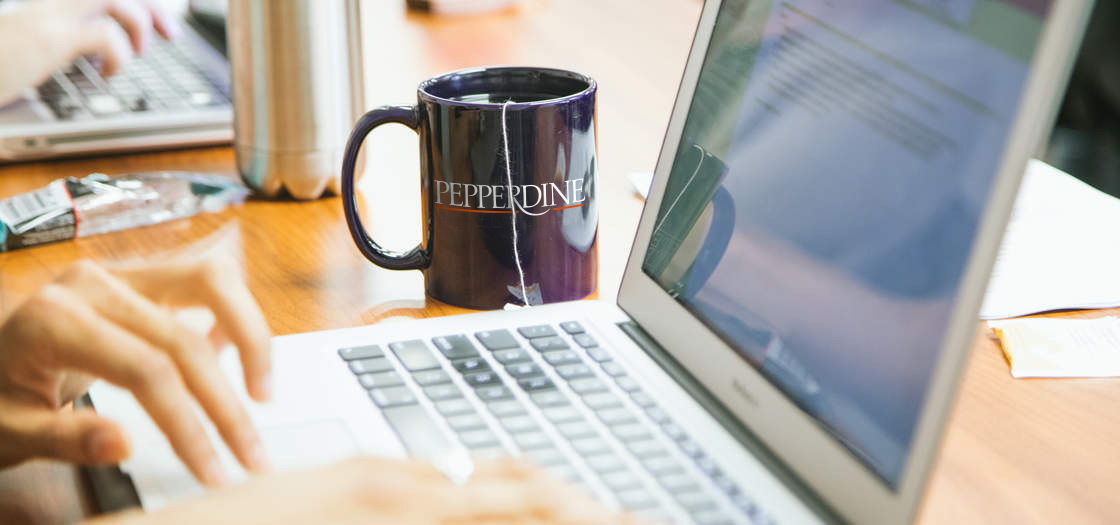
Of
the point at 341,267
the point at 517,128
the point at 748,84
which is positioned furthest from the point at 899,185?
the point at 341,267

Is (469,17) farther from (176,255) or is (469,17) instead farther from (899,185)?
(899,185)

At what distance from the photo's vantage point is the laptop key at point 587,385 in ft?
1.89

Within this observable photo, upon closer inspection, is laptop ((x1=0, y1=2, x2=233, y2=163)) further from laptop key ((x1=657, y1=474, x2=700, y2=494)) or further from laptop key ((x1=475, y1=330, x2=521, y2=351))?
laptop key ((x1=657, y1=474, x2=700, y2=494))

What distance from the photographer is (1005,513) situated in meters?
0.52

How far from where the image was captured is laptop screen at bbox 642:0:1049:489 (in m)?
0.45

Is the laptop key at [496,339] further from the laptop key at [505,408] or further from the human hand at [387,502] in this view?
the human hand at [387,502]

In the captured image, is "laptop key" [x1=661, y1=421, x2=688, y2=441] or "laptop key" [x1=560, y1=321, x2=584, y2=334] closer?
"laptop key" [x1=661, y1=421, x2=688, y2=441]

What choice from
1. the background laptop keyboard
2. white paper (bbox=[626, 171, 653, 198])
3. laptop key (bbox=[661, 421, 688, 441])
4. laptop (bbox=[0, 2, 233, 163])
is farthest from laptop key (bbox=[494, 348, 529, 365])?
laptop (bbox=[0, 2, 233, 163])

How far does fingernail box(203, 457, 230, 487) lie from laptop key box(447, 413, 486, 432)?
0.36 feet

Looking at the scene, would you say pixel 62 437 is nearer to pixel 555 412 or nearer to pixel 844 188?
pixel 555 412

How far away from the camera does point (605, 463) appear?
50 cm

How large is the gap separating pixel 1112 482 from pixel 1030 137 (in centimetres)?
23

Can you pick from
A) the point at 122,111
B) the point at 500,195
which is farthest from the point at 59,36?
the point at 500,195

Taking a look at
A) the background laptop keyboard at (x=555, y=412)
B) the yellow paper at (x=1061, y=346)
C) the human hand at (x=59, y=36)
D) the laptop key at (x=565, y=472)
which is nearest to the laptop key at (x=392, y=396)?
the background laptop keyboard at (x=555, y=412)
